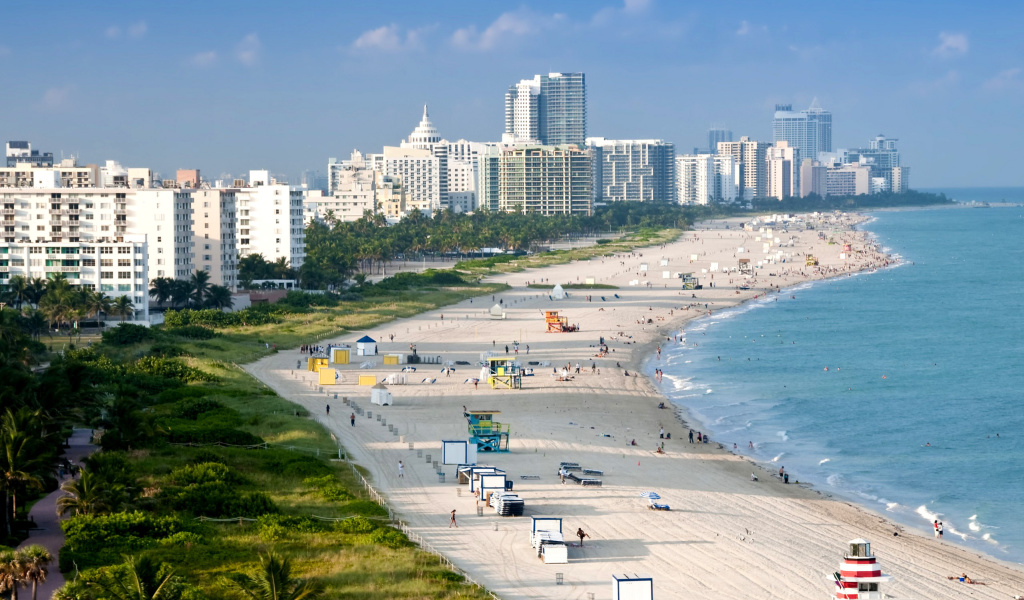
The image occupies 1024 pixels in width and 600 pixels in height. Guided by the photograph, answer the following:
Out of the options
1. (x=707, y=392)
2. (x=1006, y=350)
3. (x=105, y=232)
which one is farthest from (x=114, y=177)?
(x=1006, y=350)

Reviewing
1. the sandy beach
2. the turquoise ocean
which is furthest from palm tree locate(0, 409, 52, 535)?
the turquoise ocean

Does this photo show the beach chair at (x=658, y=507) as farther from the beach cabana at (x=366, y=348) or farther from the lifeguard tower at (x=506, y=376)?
the beach cabana at (x=366, y=348)

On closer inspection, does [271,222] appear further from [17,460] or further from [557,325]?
[17,460]

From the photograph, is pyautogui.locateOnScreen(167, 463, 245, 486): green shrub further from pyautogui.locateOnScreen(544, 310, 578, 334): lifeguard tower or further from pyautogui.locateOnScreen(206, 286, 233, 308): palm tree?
pyautogui.locateOnScreen(206, 286, 233, 308): palm tree

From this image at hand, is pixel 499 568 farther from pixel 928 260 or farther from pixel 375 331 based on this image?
pixel 928 260

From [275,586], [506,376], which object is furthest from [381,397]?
[275,586]
